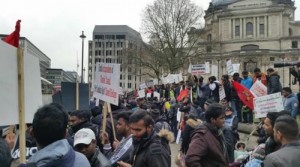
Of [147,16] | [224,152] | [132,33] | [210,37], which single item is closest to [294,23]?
[210,37]

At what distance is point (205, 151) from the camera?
452 cm

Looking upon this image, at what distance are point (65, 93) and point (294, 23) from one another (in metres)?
80.1

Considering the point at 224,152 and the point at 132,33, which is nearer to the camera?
the point at 224,152

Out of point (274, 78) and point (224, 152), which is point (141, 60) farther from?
point (224, 152)

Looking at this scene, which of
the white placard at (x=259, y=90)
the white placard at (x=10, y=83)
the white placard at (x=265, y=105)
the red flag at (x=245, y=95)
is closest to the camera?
the white placard at (x=10, y=83)

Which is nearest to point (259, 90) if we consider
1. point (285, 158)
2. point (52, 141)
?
point (285, 158)

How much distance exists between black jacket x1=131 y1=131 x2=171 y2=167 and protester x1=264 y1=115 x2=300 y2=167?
918mm

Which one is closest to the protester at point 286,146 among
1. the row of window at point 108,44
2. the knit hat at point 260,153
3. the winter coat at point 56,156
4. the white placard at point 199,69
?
the knit hat at point 260,153

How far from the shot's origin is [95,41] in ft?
410

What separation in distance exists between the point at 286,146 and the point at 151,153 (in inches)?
48.8

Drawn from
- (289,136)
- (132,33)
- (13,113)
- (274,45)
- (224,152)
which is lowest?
(224,152)

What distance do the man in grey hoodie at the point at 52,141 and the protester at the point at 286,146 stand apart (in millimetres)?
1728

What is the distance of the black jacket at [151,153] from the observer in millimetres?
3828

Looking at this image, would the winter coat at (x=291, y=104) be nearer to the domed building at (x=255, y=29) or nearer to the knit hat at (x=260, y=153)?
the knit hat at (x=260, y=153)
